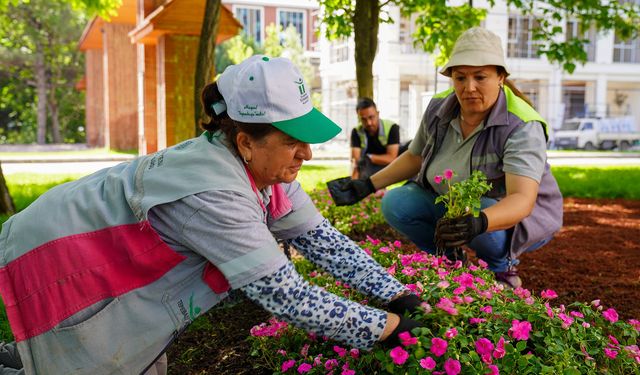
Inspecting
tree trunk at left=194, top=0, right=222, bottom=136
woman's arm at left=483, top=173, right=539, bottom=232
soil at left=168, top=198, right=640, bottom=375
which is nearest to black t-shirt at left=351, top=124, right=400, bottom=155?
soil at left=168, top=198, right=640, bottom=375

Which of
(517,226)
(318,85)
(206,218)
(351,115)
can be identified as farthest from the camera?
(318,85)

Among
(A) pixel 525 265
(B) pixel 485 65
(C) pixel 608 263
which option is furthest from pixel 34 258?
(C) pixel 608 263

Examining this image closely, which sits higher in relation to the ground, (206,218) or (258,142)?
(258,142)

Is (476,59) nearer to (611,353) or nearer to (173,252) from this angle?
(611,353)

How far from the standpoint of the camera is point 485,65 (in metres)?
3.21

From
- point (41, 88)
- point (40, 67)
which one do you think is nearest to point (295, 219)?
point (41, 88)

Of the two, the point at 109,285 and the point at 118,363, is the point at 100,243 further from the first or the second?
the point at 118,363

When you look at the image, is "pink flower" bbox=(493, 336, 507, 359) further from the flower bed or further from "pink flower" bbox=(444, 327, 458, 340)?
"pink flower" bbox=(444, 327, 458, 340)

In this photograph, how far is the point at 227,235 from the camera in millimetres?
1958

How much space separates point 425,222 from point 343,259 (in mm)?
1427

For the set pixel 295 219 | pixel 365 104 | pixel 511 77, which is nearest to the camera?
pixel 295 219

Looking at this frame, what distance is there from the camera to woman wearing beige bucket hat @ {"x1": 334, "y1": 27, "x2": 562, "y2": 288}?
312cm

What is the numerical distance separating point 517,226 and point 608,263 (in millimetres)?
1675

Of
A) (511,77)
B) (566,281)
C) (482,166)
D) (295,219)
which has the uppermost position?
(511,77)
